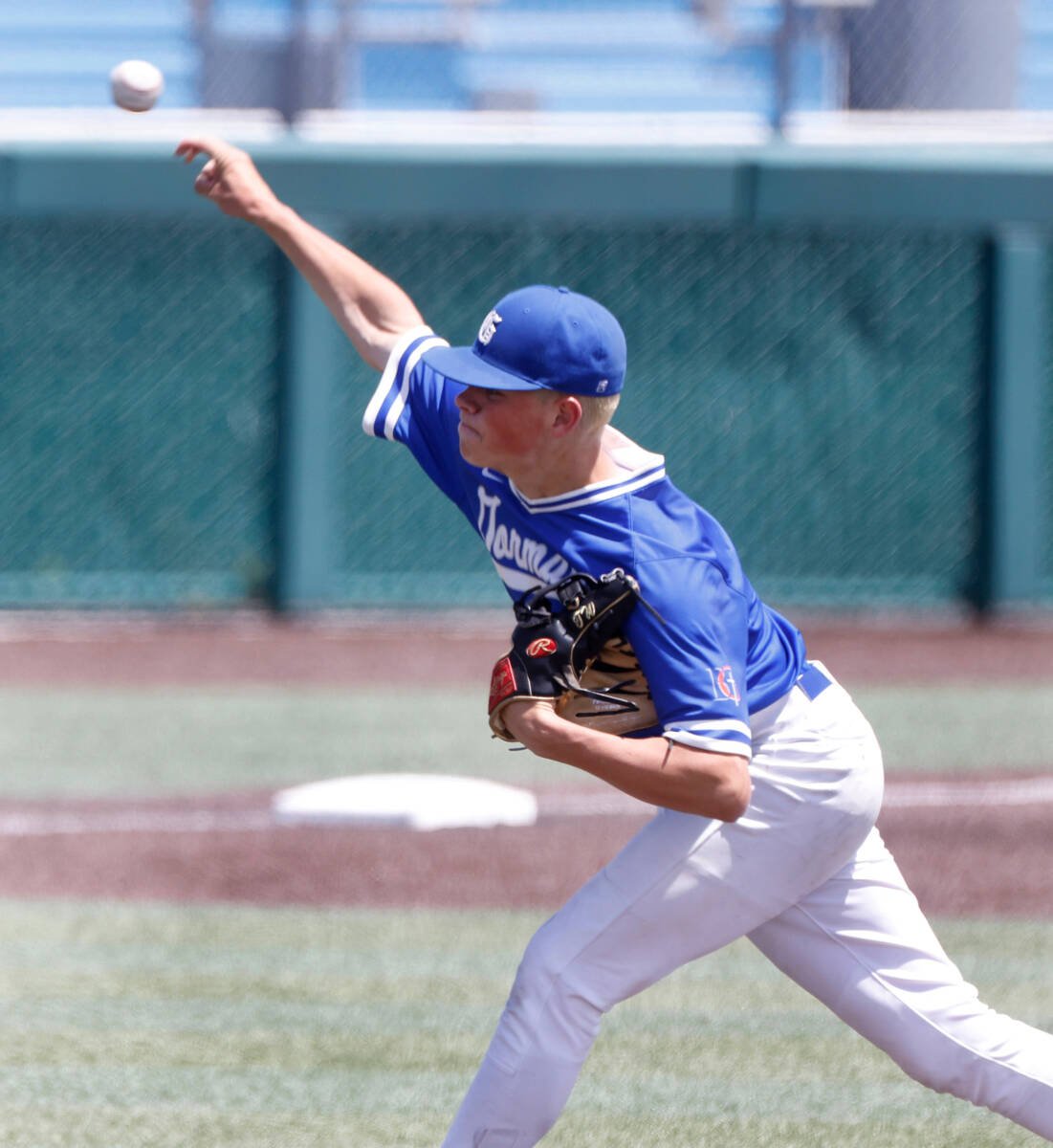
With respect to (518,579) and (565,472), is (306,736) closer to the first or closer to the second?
(518,579)

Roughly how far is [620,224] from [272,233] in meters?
11.3

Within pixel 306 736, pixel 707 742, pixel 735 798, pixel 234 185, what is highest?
pixel 234 185

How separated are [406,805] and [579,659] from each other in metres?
4.57

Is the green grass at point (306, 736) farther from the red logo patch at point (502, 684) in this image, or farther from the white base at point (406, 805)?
the red logo patch at point (502, 684)

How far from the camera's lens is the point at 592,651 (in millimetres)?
3180

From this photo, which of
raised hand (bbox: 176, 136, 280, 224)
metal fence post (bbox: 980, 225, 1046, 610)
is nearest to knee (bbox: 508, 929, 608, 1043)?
raised hand (bbox: 176, 136, 280, 224)

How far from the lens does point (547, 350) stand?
10.4 feet

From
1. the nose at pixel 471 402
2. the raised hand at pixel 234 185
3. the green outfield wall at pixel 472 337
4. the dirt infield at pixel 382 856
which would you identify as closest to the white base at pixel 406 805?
the dirt infield at pixel 382 856

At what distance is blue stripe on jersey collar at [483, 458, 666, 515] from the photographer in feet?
10.6

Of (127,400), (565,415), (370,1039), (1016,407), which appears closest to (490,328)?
(565,415)

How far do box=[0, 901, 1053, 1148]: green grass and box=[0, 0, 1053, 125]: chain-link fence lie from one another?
33.9ft

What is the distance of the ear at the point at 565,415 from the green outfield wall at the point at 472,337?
11.7m

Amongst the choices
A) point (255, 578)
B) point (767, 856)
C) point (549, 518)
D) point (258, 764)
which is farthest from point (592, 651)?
point (255, 578)

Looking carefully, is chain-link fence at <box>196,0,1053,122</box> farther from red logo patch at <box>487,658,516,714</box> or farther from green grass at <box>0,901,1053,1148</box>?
red logo patch at <box>487,658,516,714</box>
